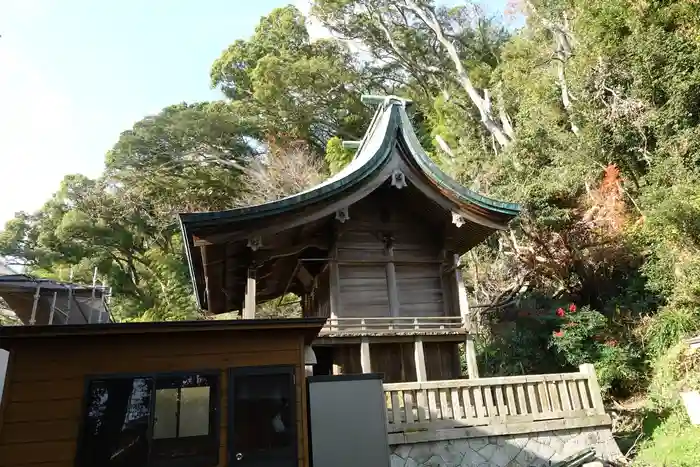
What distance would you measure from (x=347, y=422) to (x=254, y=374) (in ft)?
4.64

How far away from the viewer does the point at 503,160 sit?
1972 cm

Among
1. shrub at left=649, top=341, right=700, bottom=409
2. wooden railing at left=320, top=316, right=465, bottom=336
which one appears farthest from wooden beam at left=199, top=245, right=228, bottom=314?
shrub at left=649, top=341, right=700, bottom=409

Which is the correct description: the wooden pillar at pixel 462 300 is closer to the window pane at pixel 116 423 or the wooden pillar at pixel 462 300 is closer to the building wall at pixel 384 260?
the building wall at pixel 384 260

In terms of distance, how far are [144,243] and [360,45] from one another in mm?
22433

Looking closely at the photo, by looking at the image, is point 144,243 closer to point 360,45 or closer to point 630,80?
point 360,45

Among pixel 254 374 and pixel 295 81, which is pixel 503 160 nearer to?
pixel 254 374

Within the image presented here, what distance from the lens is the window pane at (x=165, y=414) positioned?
5422 mm

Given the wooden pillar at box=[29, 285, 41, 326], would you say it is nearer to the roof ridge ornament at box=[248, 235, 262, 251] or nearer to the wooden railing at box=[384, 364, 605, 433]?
the roof ridge ornament at box=[248, 235, 262, 251]

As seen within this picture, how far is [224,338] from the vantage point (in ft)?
19.7

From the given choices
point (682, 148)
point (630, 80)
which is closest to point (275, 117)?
point (630, 80)

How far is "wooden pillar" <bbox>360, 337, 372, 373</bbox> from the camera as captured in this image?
997 cm

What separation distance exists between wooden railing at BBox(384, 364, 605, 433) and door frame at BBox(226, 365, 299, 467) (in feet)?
7.90

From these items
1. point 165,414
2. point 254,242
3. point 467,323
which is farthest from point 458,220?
point 165,414

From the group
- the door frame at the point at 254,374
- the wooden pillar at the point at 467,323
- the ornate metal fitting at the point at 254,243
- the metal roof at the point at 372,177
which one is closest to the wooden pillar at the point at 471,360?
the wooden pillar at the point at 467,323
